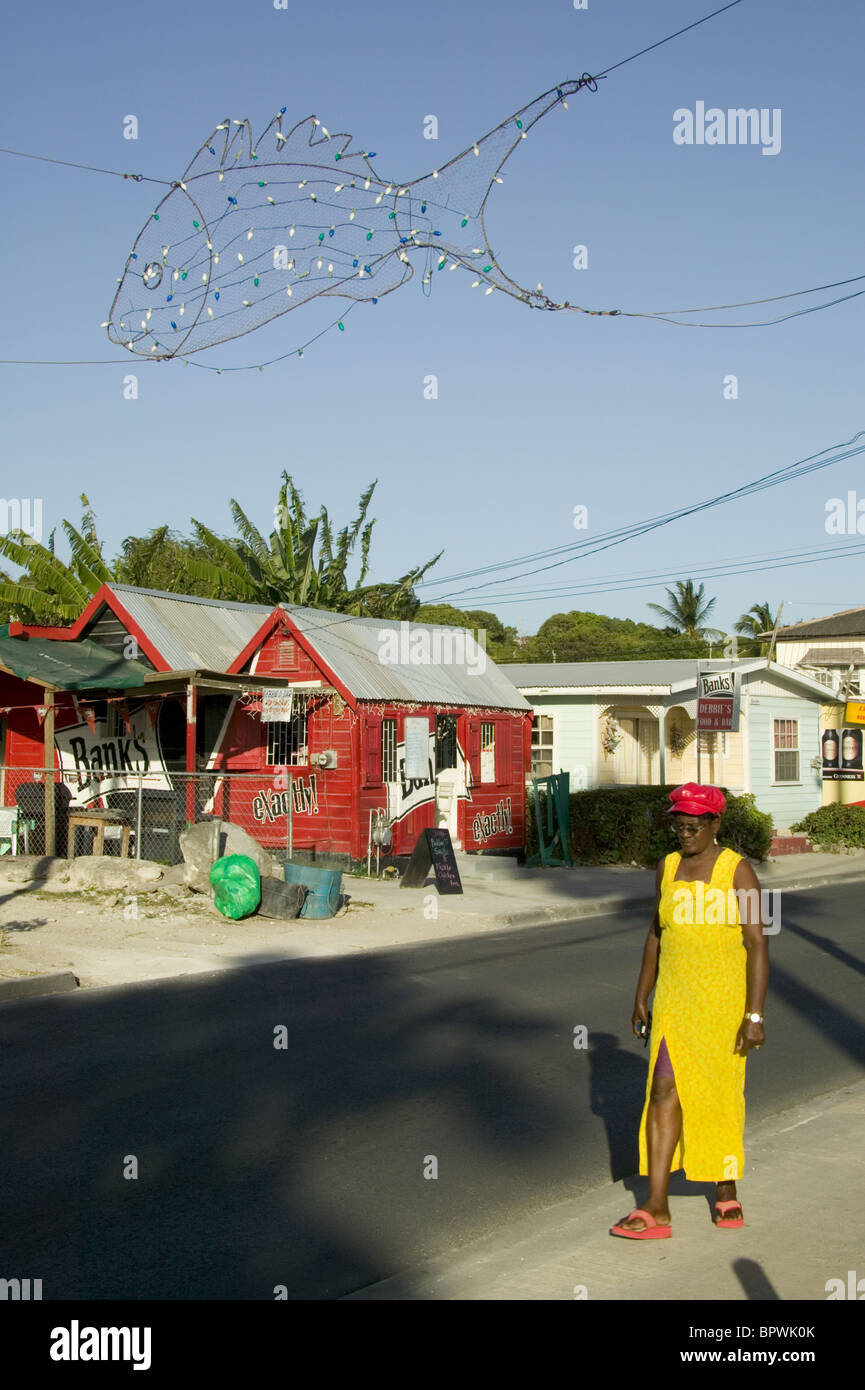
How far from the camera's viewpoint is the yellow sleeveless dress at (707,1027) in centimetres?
513

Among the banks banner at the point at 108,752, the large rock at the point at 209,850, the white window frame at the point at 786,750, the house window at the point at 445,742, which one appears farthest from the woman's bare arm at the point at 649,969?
the white window frame at the point at 786,750

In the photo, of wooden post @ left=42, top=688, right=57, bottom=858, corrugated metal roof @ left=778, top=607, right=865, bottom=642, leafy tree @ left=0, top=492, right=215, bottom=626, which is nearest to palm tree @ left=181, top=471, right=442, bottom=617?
leafy tree @ left=0, top=492, right=215, bottom=626

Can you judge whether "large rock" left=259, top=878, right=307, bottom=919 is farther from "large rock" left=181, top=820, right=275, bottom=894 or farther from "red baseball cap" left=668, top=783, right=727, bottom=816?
"red baseball cap" left=668, top=783, right=727, bottom=816

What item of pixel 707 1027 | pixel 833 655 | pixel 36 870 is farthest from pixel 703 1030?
pixel 833 655

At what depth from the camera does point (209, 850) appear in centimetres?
1641

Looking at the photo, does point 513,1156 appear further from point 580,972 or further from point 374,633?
point 374,633

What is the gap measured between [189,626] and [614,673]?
10940 millimetres

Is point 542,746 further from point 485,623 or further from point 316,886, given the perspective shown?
point 485,623

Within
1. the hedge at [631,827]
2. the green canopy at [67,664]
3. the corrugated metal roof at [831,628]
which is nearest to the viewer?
the green canopy at [67,664]

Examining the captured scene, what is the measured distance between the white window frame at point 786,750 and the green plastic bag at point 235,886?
17331mm

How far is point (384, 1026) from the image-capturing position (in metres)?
9.51

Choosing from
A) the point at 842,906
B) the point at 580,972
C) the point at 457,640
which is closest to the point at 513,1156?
the point at 580,972

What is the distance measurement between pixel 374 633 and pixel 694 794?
18.6 meters

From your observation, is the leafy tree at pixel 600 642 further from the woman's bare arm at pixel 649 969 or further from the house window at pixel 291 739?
the woman's bare arm at pixel 649 969
